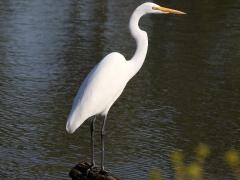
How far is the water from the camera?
8.24 metres

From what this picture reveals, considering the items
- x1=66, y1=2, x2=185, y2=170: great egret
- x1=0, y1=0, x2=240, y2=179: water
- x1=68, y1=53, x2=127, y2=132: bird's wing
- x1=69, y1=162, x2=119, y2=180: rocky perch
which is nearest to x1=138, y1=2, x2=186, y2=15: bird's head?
x1=66, y1=2, x2=185, y2=170: great egret

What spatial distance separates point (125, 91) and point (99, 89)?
4.58 metres

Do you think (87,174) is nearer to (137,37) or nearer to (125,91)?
(137,37)

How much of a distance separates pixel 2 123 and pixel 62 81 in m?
2.28

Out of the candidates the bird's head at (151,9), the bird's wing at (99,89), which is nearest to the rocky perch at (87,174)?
the bird's wing at (99,89)

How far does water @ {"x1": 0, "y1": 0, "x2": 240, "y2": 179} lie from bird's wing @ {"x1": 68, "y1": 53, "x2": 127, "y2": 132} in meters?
1.53

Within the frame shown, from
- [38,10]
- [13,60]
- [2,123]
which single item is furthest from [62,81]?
[38,10]

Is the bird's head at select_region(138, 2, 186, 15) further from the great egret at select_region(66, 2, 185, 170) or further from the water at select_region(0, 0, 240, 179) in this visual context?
the water at select_region(0, 0, 240, 179)

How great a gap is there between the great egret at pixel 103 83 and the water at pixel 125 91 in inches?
59.0

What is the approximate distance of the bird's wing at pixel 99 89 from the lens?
6.09 m

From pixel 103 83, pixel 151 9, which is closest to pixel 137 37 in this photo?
pixel 151 9

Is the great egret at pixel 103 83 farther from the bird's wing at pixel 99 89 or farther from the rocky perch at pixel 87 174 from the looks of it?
the rocky perch at pixel 87 174

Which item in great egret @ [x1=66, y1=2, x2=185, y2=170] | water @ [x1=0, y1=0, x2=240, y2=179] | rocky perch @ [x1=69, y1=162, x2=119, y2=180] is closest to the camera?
rocky perch @ [x1=69, y1=162, x2=119, y2=180]

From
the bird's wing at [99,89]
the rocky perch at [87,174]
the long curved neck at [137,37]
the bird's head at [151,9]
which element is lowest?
the rocky perch at [87,174]
